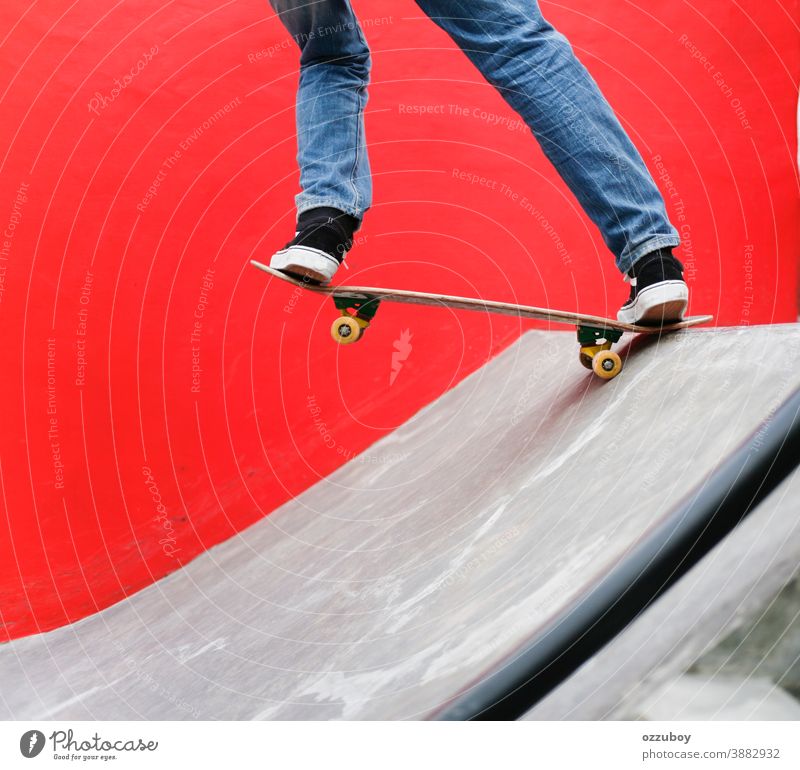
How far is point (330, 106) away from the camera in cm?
140

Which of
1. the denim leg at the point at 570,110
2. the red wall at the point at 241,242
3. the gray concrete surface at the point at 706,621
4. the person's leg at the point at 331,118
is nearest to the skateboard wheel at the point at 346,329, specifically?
the person's leg at the point at 331,118

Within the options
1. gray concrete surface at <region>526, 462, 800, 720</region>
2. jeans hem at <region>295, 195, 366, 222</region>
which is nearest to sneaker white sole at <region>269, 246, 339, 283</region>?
jeans hem at <region>295, 195, 366, 222</region>

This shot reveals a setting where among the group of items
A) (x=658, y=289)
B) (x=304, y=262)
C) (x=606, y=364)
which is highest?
(x=304, y=262)

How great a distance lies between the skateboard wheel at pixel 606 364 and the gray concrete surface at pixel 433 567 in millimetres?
24

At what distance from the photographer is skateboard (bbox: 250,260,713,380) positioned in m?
1.28

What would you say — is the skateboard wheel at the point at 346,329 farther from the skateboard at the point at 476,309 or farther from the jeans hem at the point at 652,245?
the jeans hem at the point at 652,245

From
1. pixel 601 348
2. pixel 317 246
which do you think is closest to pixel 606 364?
pixel 601 348

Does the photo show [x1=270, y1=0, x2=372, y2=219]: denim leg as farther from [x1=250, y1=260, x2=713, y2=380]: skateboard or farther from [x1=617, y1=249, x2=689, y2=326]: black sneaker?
[x1=617, y1=249, x2=689, y2=326]: black sneaker

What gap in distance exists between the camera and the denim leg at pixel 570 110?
4.23ft

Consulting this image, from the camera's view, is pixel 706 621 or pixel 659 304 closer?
pixel 706 621
